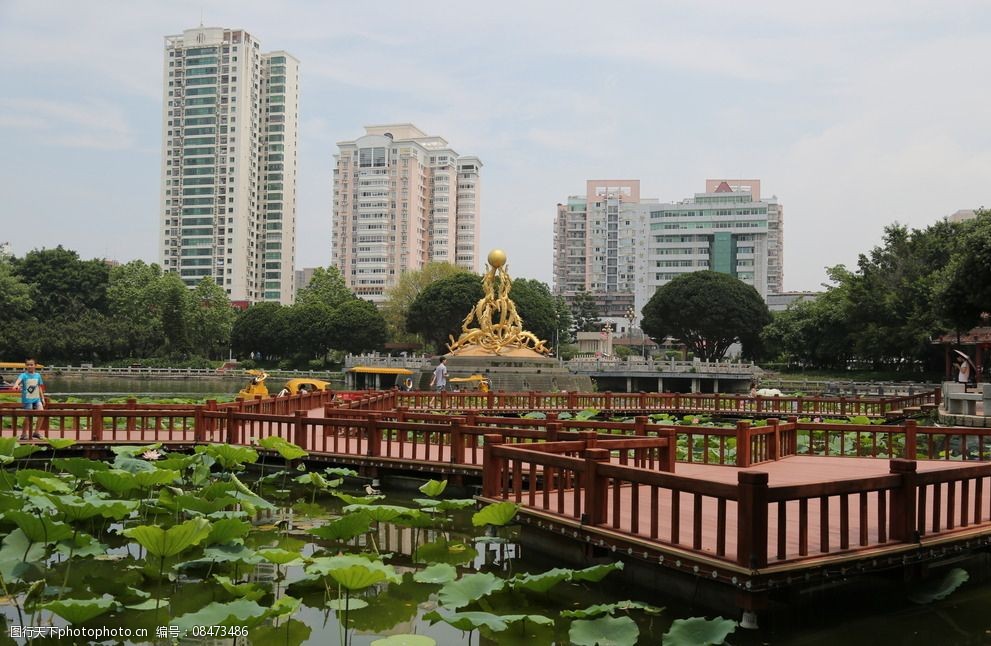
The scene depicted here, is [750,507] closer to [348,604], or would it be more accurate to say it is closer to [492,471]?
[348,604]

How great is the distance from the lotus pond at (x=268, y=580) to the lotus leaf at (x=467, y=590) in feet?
0.04

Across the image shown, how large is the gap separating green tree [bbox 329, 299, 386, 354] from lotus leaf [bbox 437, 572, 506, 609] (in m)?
69.1

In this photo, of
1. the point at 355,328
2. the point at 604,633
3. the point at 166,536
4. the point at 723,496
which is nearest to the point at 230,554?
the point at 166,536

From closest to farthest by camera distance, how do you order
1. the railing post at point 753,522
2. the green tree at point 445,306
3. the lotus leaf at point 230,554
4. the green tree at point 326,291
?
1. the railing post at point 753,522
2. the lotus leaf at point 230,554
3. the green tree at point 445,306
4. the green tree at point 326,291

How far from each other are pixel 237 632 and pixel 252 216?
4300 inches

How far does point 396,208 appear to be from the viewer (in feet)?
382

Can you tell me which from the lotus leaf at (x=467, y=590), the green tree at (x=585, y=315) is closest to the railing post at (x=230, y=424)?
the lotus leaf at (x=467, y=590)

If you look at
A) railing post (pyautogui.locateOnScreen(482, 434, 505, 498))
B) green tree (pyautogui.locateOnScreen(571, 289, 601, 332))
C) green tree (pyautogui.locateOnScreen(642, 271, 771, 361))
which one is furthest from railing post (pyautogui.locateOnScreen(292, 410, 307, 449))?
green tree (pyautogui.locateOnScreen(571, 289, 601, 332))

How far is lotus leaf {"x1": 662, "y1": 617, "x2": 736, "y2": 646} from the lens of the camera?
5.41m

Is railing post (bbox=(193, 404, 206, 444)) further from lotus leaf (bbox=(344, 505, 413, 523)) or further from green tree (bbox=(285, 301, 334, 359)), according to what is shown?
green tree (bbox=(285, 301, 334, 359))

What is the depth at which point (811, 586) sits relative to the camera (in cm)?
709

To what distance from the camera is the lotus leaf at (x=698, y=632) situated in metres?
5.41

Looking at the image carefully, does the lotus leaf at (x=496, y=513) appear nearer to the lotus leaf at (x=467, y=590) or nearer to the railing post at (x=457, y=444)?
the lotus leaf at (x=467, y=590)

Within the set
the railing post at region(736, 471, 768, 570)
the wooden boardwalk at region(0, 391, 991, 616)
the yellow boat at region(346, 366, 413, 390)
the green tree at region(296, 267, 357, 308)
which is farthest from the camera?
the green tree at region(296, 267, 357, 308)
